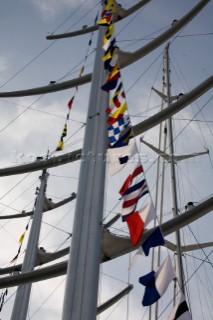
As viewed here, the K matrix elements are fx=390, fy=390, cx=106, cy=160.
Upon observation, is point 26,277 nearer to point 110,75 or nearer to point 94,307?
point 94,307

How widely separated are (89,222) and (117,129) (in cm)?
157

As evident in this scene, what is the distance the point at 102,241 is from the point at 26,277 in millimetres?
1650

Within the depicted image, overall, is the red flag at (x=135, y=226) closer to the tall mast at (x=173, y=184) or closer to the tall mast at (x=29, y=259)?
the tall mast at (x=29, y=259)

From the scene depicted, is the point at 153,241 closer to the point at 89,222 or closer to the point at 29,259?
the point at 89,222

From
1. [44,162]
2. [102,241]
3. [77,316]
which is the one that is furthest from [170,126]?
[77,316]

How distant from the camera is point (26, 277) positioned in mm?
5660

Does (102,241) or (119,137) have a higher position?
(119,137)

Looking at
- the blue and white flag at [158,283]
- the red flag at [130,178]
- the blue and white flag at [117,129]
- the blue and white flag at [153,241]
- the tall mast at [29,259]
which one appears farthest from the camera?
the tall mast at [29,259]

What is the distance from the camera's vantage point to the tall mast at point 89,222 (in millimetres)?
3934

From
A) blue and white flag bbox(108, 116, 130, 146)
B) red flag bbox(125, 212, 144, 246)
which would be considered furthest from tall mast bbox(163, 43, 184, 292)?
red flag bbox(125, 212, 144, 246)

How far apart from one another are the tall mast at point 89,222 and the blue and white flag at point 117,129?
97 mm

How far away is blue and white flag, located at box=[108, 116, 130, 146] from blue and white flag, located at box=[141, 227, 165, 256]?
1.61m

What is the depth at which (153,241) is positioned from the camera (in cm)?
424

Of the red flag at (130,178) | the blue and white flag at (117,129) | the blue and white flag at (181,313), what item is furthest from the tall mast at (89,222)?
the blue and white flag at (181,313)
